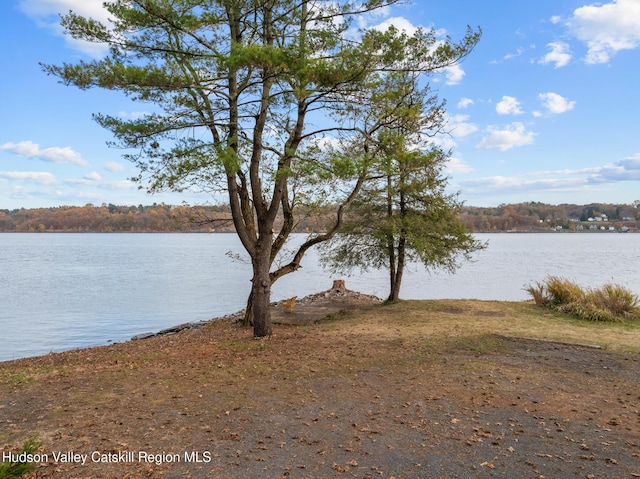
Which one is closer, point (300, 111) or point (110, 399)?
point (110, 399)

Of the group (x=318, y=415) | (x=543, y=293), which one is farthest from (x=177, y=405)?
(x=543, y=293)

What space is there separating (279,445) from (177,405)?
175 centimetres

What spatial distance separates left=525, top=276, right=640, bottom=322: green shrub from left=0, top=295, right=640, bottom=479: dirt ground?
14.2ft

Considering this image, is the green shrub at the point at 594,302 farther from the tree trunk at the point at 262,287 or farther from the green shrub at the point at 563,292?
the tree trunk at the point at 262,287

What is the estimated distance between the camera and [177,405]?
5.59 metres

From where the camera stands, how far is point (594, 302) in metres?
13.1

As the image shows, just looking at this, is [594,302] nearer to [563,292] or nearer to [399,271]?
[563,292]

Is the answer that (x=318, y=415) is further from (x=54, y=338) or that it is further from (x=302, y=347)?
(x=54, y=338)

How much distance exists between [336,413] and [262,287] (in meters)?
4.80

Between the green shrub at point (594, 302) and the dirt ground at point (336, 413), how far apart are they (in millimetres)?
→ 4342

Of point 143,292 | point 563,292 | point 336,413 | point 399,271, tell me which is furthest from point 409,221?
point 143,292

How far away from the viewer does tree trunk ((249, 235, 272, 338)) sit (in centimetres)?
980

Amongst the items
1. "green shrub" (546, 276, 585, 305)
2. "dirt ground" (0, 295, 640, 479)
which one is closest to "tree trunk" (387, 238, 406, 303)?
"green shrub" (546, 276, 585, 305)

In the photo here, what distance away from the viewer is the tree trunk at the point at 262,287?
9805mm
